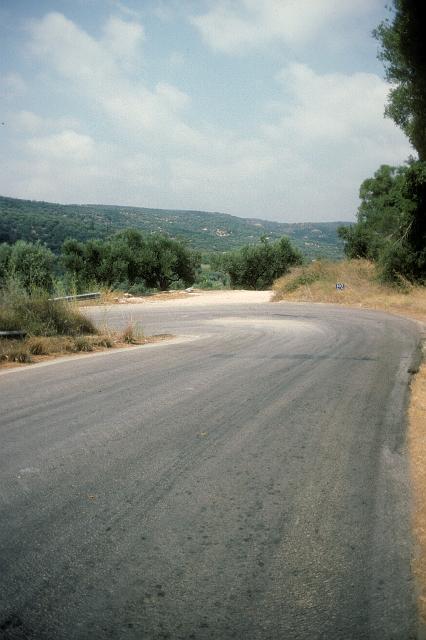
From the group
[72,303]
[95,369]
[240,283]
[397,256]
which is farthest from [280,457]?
[240,283]

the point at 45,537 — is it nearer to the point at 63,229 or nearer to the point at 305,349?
the point at 305,349

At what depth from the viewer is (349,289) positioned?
22062 mm

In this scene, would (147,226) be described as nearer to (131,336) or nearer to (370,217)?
(370,217)

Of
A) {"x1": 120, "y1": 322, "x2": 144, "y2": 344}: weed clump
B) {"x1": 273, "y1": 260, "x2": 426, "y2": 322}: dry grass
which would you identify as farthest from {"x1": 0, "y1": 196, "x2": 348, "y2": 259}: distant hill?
{"x1": 120, "y1": 322, "x2": 144, "y2": 344}: weed clump

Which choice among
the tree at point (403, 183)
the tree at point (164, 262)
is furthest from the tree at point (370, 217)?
the tree at point (164, 262)

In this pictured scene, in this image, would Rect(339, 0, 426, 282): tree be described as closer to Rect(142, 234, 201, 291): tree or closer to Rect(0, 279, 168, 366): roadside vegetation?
Rect(0, 279, 168, 366): roadside vegetation

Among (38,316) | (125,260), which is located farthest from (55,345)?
(125,260)

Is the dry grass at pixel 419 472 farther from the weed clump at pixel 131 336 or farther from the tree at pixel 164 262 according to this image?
the tree at pixel 164 262

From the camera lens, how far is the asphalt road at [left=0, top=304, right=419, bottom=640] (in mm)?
1925

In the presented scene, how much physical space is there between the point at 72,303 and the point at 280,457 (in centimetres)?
841

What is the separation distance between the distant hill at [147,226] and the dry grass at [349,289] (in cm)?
1125

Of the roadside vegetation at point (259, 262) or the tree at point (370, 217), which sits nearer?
the tree at point (370, 217)

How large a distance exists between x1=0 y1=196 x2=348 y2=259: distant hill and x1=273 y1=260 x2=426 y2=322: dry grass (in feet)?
36.9

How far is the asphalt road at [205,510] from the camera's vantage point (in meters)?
1.92
